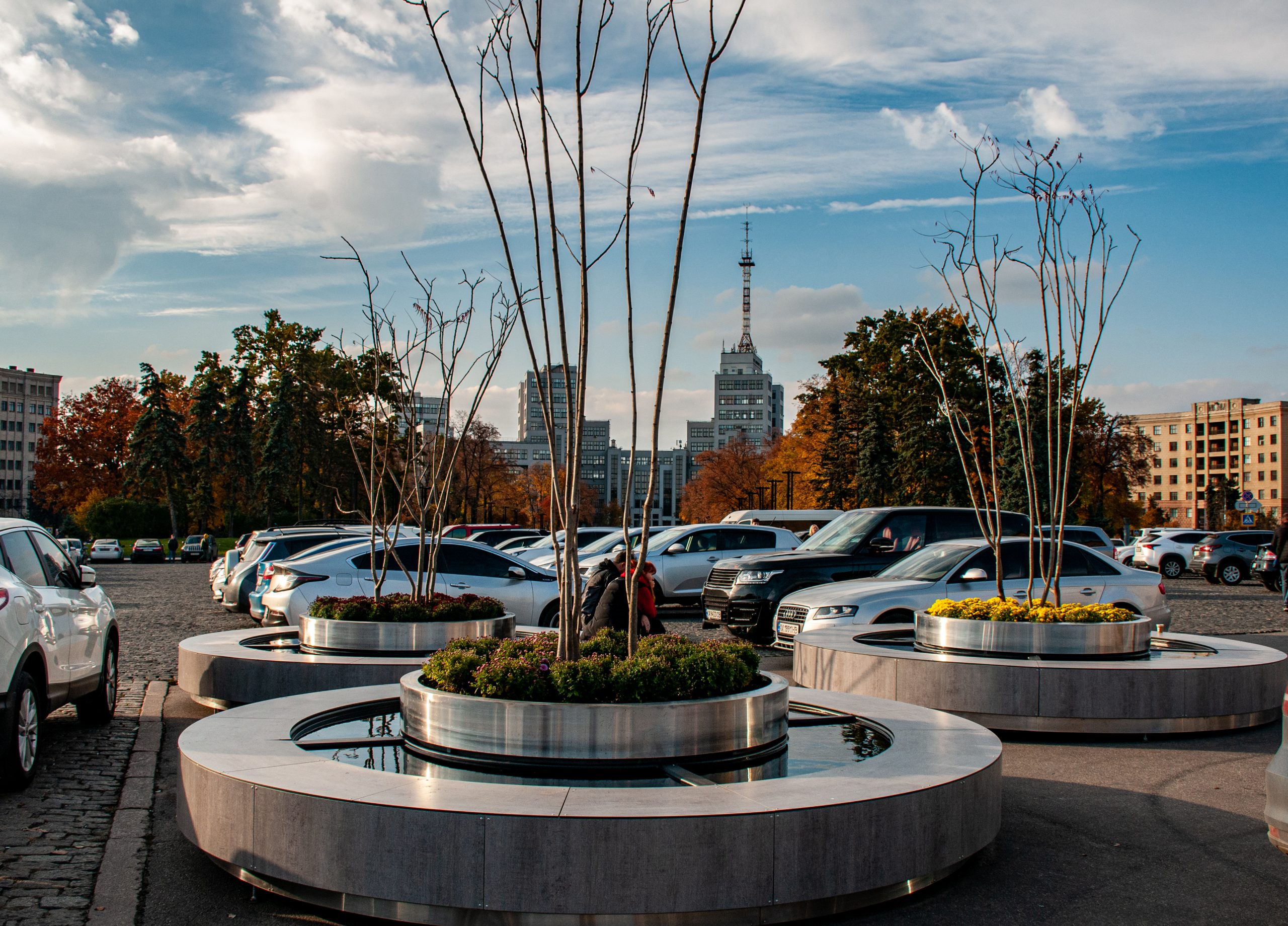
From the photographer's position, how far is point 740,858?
420 centimetres

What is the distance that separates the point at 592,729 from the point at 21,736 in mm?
3843

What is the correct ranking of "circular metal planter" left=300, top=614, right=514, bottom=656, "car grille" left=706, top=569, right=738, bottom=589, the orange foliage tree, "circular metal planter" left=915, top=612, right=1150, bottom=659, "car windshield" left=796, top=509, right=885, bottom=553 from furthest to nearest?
the orange foliage tree
"car grille" left=706, top=569, right=738, bottom=589
"car windshield" left=796, top=509, right=885, bottom=553
"circular metal planter" left=300, top=614, right=514, bottom=656
"circular metal planter" left=915, top=612, right=1150, bottom=659

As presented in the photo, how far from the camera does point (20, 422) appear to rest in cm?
15500

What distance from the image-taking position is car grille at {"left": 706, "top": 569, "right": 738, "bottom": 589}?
16.4 m

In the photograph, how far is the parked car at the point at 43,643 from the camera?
6.57m

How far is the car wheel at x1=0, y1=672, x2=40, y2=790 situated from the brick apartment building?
143m

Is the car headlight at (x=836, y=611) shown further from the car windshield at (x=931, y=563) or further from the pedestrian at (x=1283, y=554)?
the pedestrian at (x=1283, y=554)

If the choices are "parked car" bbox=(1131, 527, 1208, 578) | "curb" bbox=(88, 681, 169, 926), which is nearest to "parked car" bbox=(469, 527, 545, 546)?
"parked car" bbox=(1131, 527, 1208, 578)

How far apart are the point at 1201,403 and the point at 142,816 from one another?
17463 cm

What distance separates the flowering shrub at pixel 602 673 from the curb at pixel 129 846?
5.50 feet

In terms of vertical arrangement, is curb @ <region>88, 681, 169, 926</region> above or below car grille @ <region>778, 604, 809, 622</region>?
below

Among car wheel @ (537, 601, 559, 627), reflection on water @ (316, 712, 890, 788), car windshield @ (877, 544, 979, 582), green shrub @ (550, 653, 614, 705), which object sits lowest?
car wheel @ (537, 601, 559, 627)

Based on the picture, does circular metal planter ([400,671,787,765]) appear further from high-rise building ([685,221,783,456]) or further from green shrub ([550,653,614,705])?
high-rise building ([685,221,783,456])

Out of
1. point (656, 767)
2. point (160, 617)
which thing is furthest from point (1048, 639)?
point (160, 617)
